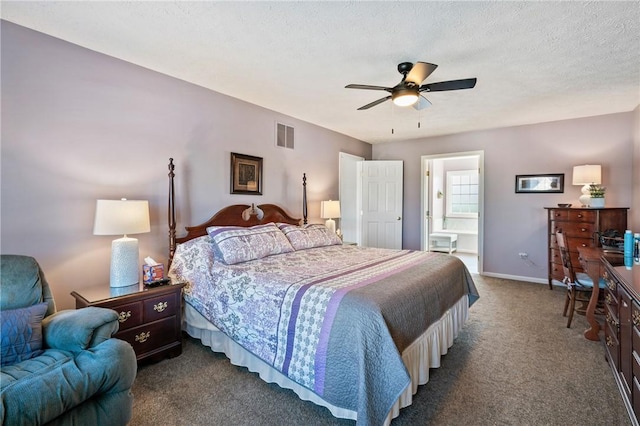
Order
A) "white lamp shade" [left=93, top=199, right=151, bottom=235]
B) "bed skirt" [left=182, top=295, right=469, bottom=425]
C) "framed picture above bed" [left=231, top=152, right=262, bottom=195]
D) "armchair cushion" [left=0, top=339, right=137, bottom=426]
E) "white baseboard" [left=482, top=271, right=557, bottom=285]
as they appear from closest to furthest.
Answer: "armchair cushion" [left=0, top=339, right=137, bottom=426] < "bed skirt" [left=182, top=295, right=469, bottom=425] < "white lamp shade" [left=93, top=199, right=151, bottom=235] < "framed picture above bed" [left=231, top=152, right=262, bottom=195] < "white baseboard" [left=482, top=271, right=557, bottom=285]

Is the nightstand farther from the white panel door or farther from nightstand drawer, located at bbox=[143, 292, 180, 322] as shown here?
the white panel door

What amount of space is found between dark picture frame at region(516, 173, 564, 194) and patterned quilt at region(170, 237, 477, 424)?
285 cm

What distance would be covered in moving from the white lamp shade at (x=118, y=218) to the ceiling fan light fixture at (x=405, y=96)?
230cm

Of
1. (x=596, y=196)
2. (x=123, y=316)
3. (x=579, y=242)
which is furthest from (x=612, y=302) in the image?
(x=123, y=316)

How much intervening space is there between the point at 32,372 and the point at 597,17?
153 inches

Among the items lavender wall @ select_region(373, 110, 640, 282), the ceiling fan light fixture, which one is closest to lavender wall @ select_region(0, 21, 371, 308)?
the ceiling fan light fixture

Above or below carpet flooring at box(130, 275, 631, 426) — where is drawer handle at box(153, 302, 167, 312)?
above

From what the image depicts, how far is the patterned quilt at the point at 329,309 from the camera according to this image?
5.31 feet

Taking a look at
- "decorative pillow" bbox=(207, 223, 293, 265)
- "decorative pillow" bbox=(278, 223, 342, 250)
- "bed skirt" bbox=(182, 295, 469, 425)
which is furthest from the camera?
"decorative pillow" bbox=(278, 223, 342, 250)

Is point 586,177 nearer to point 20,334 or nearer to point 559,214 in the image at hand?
point 559,214

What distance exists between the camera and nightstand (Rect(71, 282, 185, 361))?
86.2 inches

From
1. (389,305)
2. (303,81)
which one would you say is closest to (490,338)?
(389,305)

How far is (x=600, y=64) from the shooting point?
109 inches

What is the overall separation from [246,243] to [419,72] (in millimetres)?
2097
